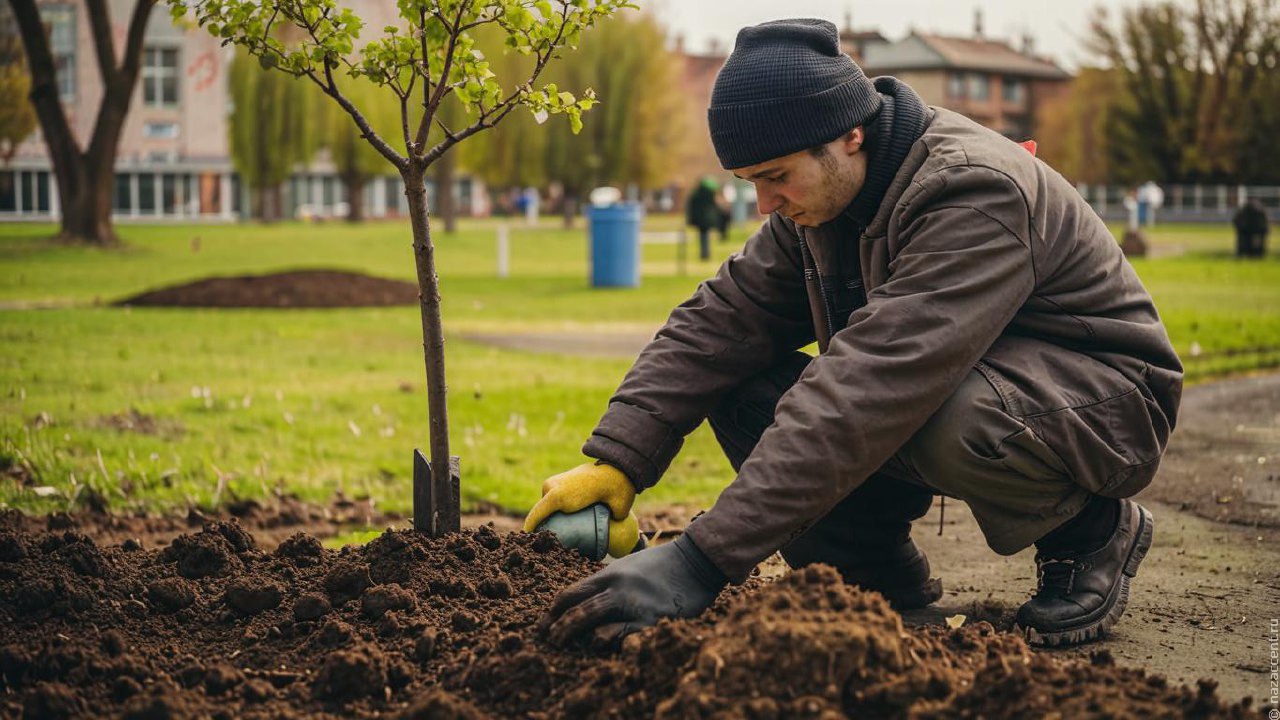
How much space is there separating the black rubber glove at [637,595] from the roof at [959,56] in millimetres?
77361

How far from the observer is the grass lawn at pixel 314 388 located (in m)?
5.78

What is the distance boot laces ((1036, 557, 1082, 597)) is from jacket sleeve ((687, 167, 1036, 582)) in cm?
76

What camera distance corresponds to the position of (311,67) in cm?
363

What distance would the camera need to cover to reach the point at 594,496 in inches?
140

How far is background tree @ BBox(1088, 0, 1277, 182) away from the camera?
39594 mm

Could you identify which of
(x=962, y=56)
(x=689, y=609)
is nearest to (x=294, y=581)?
(x=689, y=609)

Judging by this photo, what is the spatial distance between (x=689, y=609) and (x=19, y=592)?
1652 mm

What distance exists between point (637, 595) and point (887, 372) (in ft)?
2.36

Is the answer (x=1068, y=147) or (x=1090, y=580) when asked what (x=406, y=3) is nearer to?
(x=1090, y=580)

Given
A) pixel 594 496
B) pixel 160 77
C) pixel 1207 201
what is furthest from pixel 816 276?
pixel 1207 201

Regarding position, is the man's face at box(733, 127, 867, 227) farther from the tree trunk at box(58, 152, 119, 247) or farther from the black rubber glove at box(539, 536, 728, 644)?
the tree trunk at box(58, 152, 119, 247)

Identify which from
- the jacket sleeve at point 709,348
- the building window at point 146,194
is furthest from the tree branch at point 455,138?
the building window at point 146,194

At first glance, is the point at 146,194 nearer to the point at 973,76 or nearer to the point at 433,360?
the point at 973,76

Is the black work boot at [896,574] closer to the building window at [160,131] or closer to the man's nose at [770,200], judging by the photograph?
the man's nose at [770,200]
